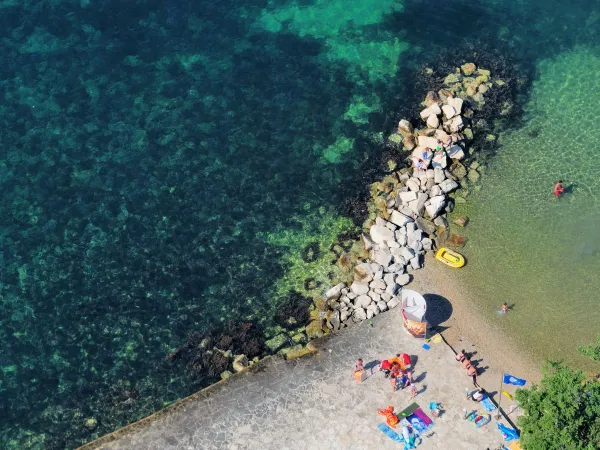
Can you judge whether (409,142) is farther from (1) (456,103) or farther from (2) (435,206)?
(2) (435,206)

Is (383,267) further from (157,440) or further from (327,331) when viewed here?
(157,440)

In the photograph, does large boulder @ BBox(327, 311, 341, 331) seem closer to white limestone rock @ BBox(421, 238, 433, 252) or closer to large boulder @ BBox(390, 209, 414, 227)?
white limestone rock @ BBox(421, 238, 433, 252)

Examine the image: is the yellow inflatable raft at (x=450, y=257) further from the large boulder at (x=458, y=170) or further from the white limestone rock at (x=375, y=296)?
the large boulder at (x=458, y=170)

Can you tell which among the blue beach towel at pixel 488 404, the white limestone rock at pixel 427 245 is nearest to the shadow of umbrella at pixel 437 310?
the white limestone rock at pixel 427 245

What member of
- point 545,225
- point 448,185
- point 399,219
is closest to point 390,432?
point 399,219

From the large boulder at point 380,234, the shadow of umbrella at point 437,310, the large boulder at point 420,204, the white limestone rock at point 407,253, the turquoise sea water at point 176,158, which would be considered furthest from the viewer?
the large boulder at point 420,204
